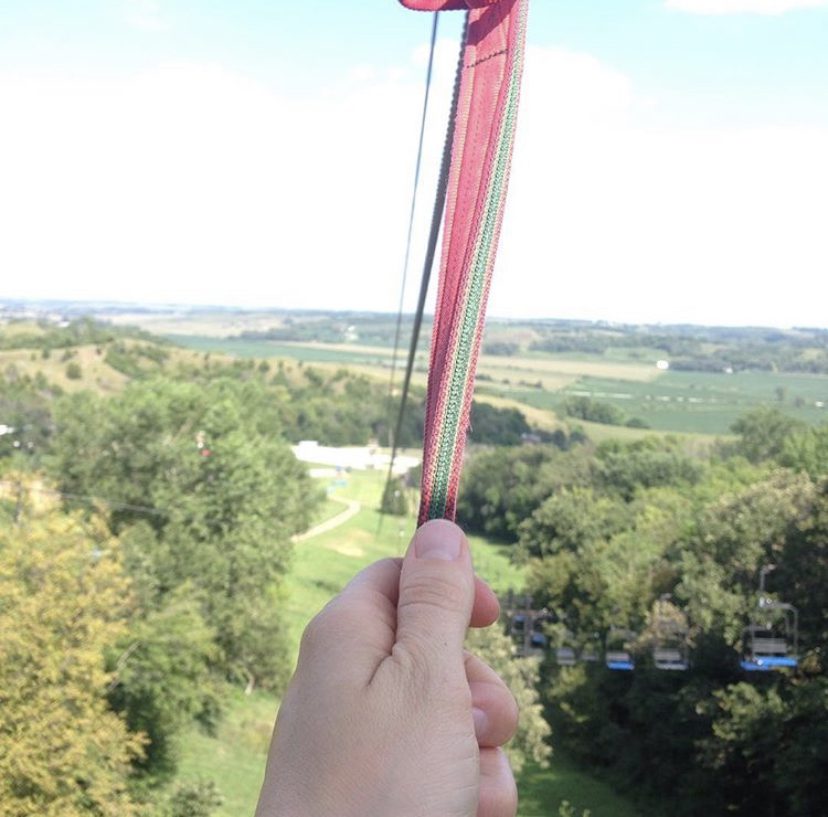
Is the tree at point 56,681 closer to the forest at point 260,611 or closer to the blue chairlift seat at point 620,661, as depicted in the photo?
the forest at point 260,611

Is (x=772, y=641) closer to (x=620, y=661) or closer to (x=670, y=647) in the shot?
(x=670, y=647)

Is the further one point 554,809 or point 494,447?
point 494,447

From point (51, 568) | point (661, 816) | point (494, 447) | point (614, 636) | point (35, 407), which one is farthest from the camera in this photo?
point (494, 447)

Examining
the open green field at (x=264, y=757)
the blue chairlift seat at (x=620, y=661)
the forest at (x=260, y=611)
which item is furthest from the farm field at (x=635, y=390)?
the blue chairlift seat at (x=620, y=661)

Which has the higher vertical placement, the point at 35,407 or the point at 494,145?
the point at 494,145

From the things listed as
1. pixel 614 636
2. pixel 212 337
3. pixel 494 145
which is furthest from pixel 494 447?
pixel 212 337

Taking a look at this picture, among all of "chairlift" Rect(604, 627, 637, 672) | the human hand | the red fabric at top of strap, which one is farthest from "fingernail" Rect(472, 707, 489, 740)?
"chairlift" Rect(604, 627, 637, 672)

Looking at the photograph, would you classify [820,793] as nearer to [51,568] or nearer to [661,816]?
[661,816]
